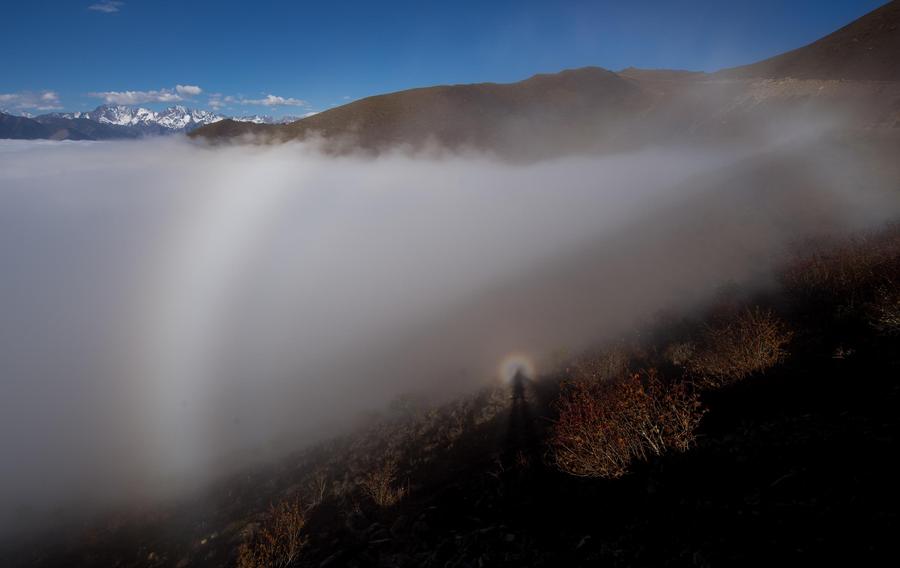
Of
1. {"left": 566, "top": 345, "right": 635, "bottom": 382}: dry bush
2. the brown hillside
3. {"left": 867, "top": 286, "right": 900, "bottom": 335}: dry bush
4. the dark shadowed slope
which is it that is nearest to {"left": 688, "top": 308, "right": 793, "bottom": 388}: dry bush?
{"left": 867, "top": 286, "right": 900, "bottom": 335}: dry bush

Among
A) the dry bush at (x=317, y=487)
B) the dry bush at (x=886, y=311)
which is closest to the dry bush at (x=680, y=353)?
the dry bush at (x=886, y=311)

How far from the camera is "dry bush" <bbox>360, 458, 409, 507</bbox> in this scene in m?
11.0

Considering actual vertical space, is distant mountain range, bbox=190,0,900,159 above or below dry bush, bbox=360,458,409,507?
above

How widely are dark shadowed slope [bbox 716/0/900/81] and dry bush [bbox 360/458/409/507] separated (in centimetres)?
7250

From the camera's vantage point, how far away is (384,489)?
11.3 metres

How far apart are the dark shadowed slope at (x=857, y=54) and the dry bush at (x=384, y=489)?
238 ft

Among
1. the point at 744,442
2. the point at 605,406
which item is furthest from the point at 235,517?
the point at 744,442

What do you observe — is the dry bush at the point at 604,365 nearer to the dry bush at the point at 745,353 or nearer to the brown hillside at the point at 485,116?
the dry bush at the point at 745,353

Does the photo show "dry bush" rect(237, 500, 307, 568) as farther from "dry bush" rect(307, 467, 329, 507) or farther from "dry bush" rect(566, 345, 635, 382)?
"dry bush" rect(566, 345, 635, 382)

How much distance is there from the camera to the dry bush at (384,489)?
1097 centimetres

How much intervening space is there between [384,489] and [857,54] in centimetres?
8981

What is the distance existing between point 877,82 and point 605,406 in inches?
2734

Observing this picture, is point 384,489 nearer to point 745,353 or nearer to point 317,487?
point 317,487

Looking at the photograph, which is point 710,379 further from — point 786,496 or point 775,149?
point 775,149
